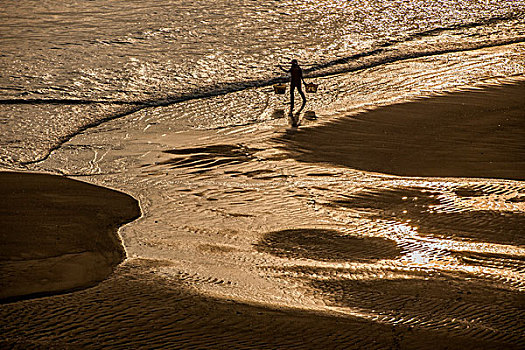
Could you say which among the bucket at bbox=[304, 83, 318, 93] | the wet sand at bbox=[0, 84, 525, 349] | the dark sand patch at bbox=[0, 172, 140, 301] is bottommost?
the wet sand at bbox=[0, 84, 525, 349]

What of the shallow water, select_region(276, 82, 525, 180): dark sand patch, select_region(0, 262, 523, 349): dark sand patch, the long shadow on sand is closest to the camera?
select_region(0, 262, 523, 349): dark sand patch

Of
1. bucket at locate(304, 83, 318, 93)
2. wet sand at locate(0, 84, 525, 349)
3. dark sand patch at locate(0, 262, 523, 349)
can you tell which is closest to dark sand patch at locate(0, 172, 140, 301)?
wet sand at locate(0, 84, 525, 349)

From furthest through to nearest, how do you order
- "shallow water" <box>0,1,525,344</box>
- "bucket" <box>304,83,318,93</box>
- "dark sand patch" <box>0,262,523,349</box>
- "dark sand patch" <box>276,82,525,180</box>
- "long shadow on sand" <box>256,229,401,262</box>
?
1. "bucket" <box>304,83,318,93</box>
2. "dark sand patch" <box>276,82,525,180</box>
3. "long shadow on sand" <box>256,229,401,262</box>
4. "shallow water" <box>0,1,525,344</box>
5. "dark sand patch" <box>0,262,523,349</box>

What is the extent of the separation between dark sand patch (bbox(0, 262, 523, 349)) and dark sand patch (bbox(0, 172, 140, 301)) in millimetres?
570

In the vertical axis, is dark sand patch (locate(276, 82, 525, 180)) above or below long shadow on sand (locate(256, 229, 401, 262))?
above

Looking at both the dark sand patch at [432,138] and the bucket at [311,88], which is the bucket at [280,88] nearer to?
the bucket at [311,88]

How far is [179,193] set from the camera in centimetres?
1081

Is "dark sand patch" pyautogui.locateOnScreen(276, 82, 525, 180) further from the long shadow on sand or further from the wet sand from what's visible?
the long shadow on sand

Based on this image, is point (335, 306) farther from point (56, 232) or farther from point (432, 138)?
point (432, 138)

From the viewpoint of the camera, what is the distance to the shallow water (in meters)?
7.09

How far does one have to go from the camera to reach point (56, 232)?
8594 millimetres

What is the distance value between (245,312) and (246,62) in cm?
1577

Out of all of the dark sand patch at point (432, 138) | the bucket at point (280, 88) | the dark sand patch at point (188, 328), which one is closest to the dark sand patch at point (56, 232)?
the dark sand patch at point (188, 328)

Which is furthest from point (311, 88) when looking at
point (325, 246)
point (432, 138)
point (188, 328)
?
point (188, 328)
